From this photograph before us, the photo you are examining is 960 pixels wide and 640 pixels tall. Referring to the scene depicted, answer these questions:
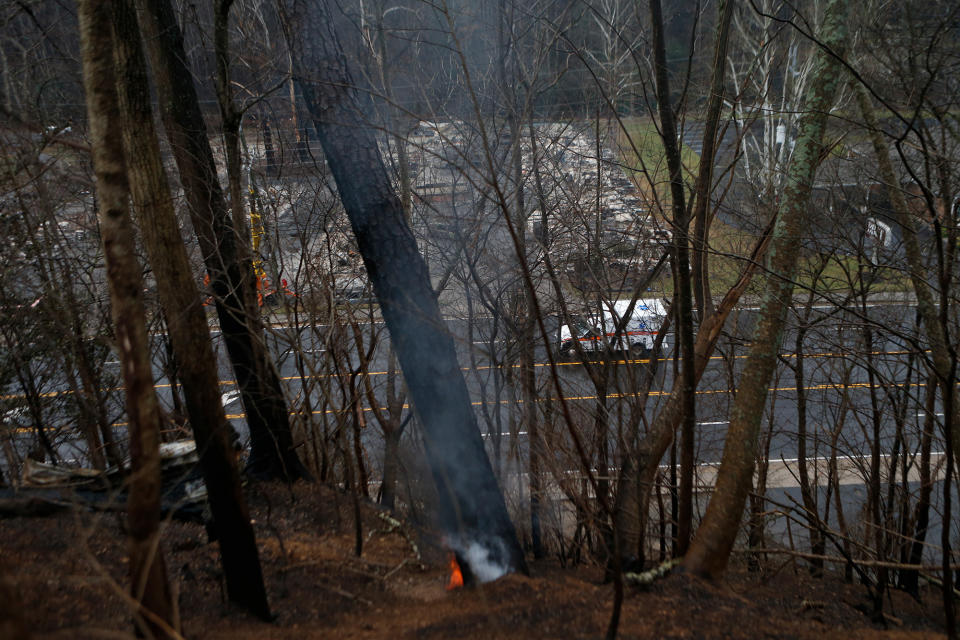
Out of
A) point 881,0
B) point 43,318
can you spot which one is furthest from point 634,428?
point 43,318

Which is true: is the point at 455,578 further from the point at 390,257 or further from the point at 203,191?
the point at 203,191

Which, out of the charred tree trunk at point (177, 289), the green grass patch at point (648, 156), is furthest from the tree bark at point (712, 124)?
the charred tree trunk at point (177, 289)

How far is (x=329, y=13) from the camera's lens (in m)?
5.41

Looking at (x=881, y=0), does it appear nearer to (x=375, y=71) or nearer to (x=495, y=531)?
(x=375, y=71)

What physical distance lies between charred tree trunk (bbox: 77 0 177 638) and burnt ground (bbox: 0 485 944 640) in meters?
0.55

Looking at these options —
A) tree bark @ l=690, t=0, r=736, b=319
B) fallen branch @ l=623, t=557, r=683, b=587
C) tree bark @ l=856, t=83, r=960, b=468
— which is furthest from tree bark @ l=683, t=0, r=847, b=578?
tree bark @ l=856, t=83, r=960, b=468

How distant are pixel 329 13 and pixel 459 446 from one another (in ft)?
12.6

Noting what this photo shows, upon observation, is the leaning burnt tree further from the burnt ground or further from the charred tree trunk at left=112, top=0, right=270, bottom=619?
the charred tree trunk at left=112, top=0, right=270, bottom=619

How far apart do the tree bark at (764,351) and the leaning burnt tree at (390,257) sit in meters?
1.68

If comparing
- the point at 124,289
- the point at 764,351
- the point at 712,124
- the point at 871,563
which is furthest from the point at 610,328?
the point at 124,289

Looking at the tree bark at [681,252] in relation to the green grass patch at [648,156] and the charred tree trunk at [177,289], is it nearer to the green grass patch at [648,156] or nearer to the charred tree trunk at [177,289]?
the green grass patch at [648,156]

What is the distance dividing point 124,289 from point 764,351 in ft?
15.6

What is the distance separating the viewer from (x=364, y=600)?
4930 mm

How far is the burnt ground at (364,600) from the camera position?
3.93 m
